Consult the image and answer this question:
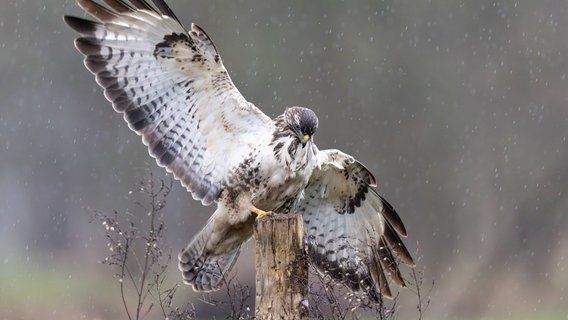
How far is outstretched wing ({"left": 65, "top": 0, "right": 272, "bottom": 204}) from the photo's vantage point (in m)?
5.89

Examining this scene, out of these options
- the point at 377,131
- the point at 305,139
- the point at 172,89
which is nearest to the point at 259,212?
the point at 305,139

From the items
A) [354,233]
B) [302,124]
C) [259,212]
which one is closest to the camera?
[302,124]

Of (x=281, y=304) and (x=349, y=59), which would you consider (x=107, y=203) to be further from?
(x=281, y=304)

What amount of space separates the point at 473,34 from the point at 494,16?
42 centimetres

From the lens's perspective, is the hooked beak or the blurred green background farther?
the blurred green background

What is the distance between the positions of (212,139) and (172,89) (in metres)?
0.37

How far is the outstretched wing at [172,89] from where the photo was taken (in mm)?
5891

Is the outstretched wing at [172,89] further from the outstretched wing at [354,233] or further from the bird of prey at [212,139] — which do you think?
the outstretched wing at [354,233]

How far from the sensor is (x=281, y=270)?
511cm

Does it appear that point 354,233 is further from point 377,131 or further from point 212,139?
point 377,131

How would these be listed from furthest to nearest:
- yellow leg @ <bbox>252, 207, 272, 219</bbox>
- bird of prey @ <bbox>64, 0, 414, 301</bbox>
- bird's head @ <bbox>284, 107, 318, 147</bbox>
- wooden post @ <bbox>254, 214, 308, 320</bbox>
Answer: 1. bird of prey @ <bbox>64, 0, 414, 301</bbox>
2. bird's head @ <bbox>284, 107, 318, 147</bbox>
3. yellow leg @ <bbox>252, 207, 272, 219</bbox>
4. wooden post @ <bbox>254, 214, 308, 320</bbox>

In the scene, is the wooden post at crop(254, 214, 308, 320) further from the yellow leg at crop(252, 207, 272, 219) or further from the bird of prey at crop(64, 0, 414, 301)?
the bird of prey at crop(64, 0, 414, 301)

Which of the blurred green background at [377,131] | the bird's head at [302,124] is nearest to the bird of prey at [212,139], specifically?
the bird's head at [302,124]

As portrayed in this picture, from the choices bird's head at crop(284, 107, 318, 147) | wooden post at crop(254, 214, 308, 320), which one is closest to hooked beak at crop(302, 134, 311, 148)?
bird's head at crop(284, 107, 318, 147)
